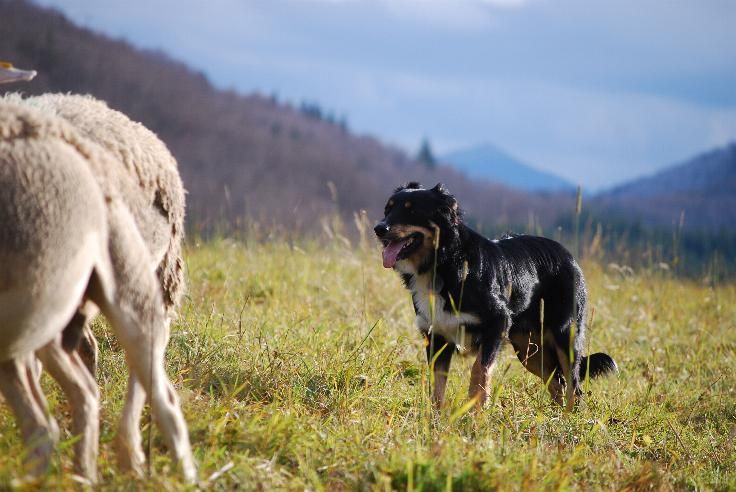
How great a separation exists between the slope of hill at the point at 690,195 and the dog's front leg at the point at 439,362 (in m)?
60.4

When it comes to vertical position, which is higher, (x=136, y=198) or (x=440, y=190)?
(x=136, y=198)

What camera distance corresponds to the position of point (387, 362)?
511 cm

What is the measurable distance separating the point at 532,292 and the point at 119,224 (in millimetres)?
3334

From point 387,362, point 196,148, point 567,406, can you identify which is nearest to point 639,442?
point 567,406

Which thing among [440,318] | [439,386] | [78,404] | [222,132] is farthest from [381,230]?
[222,132]

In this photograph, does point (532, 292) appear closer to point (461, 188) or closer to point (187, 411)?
point (187, 411)

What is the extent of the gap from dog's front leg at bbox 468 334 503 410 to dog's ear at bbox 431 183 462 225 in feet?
2.92

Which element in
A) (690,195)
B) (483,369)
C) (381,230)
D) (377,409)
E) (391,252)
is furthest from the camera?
(690,195)

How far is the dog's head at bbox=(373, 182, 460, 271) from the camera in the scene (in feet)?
16.3

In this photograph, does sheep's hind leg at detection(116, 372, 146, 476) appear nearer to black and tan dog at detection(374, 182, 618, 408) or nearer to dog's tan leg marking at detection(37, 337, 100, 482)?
dog's tan leg marking at detection(37, 337, 100, 482)

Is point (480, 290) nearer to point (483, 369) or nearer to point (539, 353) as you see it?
point (483, 369)

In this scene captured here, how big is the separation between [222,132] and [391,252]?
110ft

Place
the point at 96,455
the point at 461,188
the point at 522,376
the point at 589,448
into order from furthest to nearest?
the point at 461,188 → the point at 522,376 → the point at 589,448 → the point at 96,455

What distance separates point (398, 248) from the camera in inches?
197
